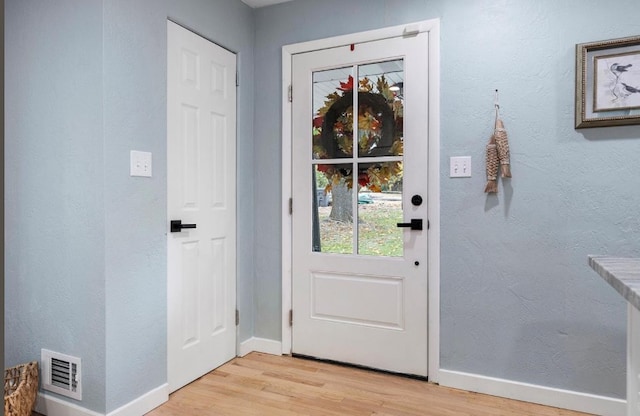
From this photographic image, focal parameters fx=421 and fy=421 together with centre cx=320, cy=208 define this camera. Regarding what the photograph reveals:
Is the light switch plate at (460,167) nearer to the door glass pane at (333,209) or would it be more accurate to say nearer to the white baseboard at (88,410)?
the door glass pane at (333,209)

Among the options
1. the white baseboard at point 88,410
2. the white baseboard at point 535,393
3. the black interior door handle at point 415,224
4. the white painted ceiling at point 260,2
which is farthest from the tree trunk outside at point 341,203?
the white baseboard at point 88,410

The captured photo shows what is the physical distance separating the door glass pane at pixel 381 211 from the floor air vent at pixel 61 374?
1587mm

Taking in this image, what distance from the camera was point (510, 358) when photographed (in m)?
2.20

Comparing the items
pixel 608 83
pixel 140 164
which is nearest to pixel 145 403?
pixel 140 164

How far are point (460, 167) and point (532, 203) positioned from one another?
403 millimetres

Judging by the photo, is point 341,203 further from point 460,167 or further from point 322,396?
point 322,396

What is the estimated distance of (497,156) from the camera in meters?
2.18

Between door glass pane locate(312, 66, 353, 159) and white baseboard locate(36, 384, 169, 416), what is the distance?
1.61 m

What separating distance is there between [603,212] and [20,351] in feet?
9.74

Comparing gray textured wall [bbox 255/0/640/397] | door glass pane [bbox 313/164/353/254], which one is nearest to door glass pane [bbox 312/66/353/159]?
door glass pane [bbox 313/164/353/254]

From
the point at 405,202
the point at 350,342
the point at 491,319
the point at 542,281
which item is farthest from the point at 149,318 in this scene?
the point at 542,281

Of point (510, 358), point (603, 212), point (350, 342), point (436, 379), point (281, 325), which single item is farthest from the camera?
point (281, 325)

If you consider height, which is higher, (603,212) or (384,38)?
(384,38)

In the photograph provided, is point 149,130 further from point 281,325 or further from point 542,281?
point 542,281
